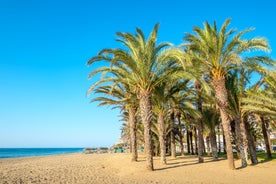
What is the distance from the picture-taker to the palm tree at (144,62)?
13.5 m

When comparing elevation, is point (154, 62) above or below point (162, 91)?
above

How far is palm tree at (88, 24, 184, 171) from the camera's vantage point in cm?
1349

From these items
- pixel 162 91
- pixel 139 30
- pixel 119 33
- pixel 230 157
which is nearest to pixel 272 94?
pixel 230 157

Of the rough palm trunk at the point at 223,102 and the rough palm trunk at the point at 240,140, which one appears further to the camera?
the rough palm trunk at the point at 240,140

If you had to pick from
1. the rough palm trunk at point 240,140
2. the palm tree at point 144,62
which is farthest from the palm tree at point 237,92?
the palm tree at point 144,62

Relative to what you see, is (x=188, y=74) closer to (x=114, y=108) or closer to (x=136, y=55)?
(x=136, y=55)

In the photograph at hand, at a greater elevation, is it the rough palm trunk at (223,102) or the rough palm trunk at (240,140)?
the rough palm trunk at (223,102)

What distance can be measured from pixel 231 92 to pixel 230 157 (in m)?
5.19

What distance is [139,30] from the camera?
1393 cm

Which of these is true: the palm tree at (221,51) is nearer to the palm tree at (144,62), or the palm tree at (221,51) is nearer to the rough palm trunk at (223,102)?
the rough palm trunk at (223,102)

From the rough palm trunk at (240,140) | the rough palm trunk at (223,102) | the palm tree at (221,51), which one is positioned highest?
the palm tree at (221,51)

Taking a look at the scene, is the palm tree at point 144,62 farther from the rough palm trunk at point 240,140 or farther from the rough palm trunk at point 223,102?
the rough palm trunk at point 240,140

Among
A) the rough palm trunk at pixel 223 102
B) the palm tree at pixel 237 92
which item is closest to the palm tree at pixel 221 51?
the rough palm trunk at pixel 223 102

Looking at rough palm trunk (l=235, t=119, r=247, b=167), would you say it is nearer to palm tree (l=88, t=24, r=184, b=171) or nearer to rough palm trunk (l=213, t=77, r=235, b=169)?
rough palm trunk (l=213, t=77, r=235, b=169)
